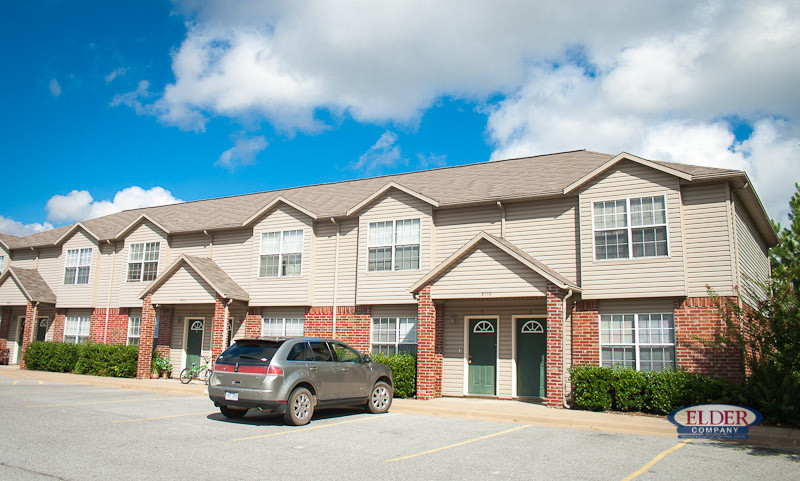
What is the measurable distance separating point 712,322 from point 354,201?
1215cm

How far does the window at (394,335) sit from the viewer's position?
18422 millimetres

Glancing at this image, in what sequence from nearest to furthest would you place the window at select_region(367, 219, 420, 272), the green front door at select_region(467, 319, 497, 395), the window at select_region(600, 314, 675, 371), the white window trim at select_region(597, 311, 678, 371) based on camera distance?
the white window trim at select_region(597, 311, 678, 371) → the window at select_region(600, 314, 675, 371) → the green front door at select_region(467, 319, 497, 395) → the window at select_region(367, 219, 420, 272)

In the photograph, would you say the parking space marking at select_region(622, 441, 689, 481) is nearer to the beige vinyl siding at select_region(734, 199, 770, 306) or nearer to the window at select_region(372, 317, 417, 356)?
the beige vinyl siding at select_region(734, 199, 770, 306)

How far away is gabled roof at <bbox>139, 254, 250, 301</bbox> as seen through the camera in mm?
20172

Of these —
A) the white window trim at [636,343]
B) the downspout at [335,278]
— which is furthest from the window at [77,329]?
the white window trim at [636,343]

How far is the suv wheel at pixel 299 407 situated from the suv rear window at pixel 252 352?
88cm

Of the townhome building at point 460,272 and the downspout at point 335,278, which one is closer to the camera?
the townhome building at point 460,272

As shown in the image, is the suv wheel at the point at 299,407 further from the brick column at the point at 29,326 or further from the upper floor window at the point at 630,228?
the brick column at the point at 29,326

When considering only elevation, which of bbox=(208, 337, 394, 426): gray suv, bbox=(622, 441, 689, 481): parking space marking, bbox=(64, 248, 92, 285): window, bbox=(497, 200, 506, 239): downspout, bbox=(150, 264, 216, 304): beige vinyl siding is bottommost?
bbox=(622, 441, 689, 481): parking space marking

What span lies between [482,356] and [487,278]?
281cm

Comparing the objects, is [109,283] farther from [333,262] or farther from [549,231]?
[549,231]

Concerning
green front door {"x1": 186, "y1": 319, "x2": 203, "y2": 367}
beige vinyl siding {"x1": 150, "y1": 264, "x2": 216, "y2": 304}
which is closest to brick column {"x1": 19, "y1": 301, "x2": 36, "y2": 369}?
beige vinyl siding {"x1": 150, "y1": 264, "x2": 216, "y2": 304}

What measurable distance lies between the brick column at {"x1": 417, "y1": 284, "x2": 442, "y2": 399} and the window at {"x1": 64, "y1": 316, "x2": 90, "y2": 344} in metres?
16.2

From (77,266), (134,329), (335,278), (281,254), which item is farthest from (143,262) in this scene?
(335,278)
